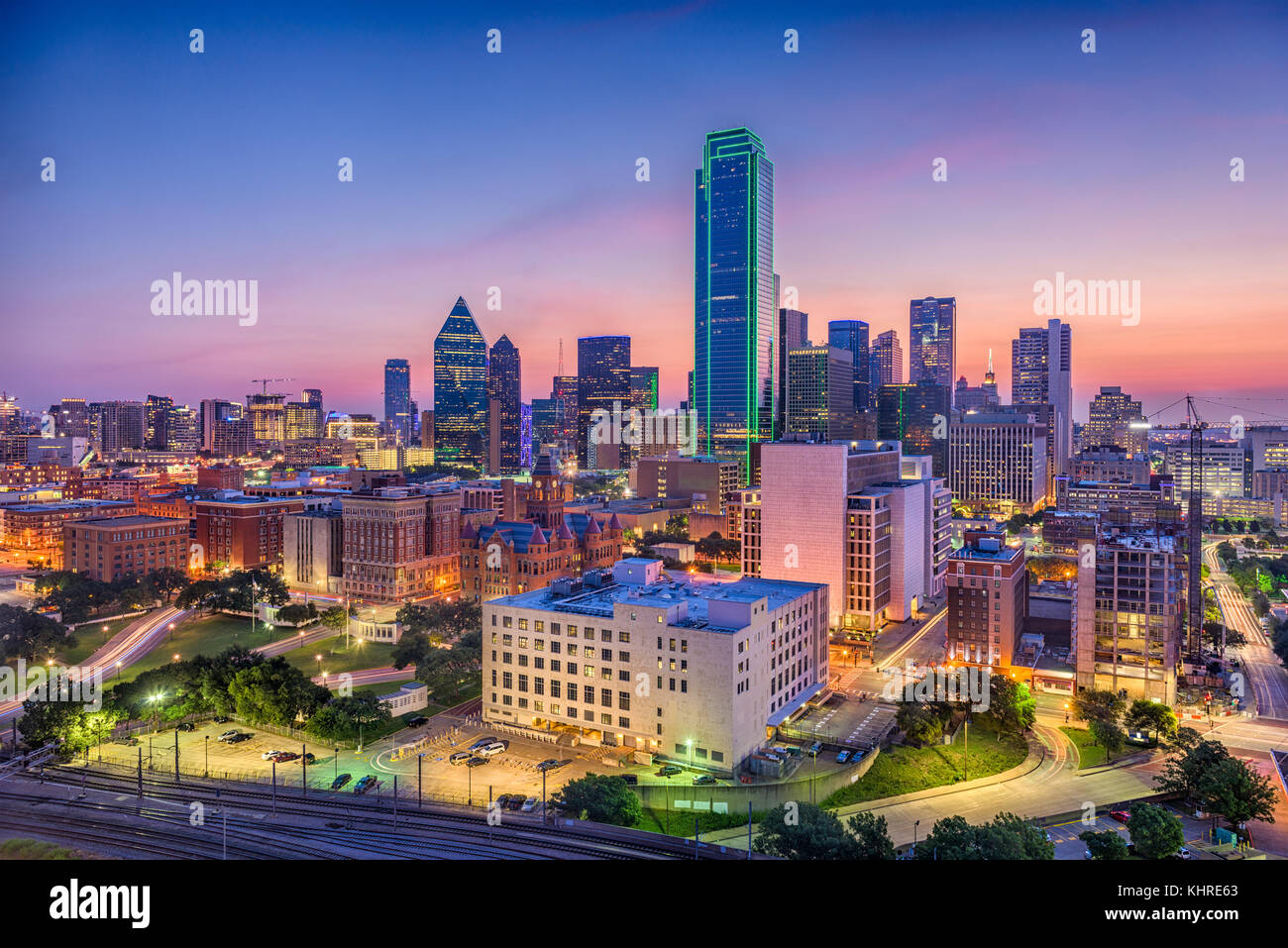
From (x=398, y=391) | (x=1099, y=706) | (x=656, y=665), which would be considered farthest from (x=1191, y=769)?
(x=398, y=391)

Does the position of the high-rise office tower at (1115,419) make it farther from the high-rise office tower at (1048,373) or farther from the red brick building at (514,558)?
the red brick building at (514,558)

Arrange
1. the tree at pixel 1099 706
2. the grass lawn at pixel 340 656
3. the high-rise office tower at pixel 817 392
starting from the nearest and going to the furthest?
the tree at pixel 1099 706, the grass lawn at pixel 340 656, the high-rise office tower at pixel 817 392

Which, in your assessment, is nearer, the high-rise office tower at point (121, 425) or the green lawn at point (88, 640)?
the green lawn at point (88, 640)

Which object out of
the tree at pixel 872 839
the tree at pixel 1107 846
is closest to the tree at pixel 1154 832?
the tree at pixel 1107 846

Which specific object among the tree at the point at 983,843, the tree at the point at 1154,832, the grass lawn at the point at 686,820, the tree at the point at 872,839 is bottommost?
the grass lawn at the point at 686,820

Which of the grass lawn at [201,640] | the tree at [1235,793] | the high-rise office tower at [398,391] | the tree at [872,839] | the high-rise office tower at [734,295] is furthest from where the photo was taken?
the high-rise office tower at [398,391]

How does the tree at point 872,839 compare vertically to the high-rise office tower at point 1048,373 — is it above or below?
below

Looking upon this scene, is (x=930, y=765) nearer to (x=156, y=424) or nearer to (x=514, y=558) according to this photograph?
(x=514, y=558)
